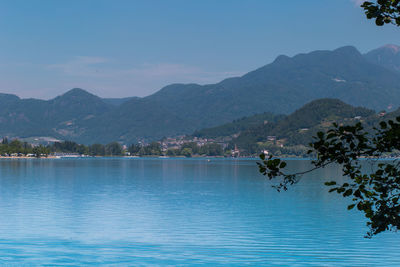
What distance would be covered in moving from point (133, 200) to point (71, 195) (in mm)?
11380

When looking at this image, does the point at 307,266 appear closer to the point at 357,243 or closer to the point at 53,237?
the point at 357,243

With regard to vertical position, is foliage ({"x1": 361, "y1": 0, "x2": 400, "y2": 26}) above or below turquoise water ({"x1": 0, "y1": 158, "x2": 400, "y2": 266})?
above

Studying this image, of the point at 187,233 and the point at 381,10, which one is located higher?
the point at 381,10

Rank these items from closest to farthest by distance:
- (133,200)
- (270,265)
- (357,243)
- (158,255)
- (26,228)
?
(270,265) < (158,255) < (357,243) < (26,228) < (133,200)

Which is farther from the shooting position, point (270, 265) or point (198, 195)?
point (198, 195)

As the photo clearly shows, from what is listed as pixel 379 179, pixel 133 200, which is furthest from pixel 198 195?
pixel 379 179

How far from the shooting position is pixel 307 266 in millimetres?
28312

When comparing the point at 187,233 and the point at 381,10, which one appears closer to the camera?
the point at 381,10

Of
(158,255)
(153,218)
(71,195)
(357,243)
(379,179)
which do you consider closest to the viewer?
(379,179)

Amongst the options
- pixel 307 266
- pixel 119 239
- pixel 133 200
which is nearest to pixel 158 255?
pixel 119 239

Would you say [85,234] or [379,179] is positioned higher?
[379,179]

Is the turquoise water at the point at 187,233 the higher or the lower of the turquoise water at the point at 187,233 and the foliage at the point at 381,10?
the lower

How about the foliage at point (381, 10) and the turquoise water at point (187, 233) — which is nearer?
the foliage at point (381, 10)

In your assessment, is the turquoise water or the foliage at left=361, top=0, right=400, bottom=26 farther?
the turquoise water
